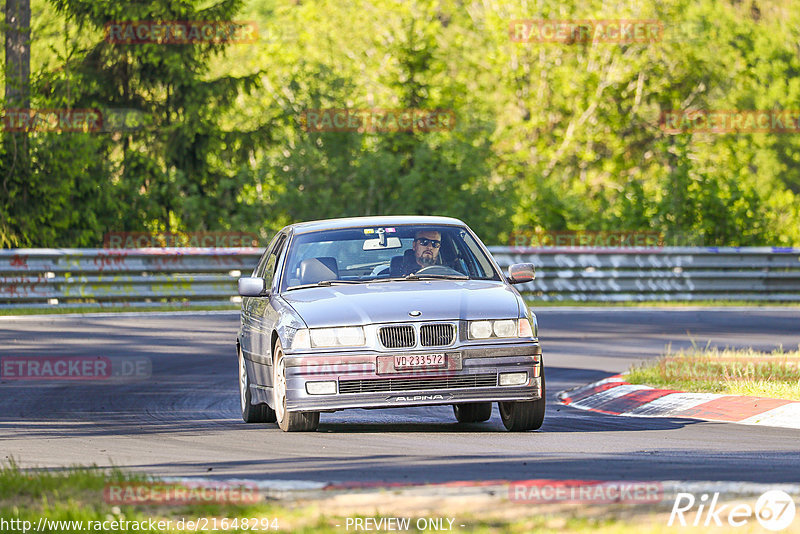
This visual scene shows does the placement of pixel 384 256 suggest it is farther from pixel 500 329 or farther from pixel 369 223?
pixel 500 329

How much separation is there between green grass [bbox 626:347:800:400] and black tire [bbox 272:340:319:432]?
3745 mm

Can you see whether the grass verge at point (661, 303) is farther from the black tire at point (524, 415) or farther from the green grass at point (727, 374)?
the black tire at point (524, 415)

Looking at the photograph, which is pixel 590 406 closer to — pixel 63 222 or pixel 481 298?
→ pixel 481 298

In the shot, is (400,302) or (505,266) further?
(505,266)

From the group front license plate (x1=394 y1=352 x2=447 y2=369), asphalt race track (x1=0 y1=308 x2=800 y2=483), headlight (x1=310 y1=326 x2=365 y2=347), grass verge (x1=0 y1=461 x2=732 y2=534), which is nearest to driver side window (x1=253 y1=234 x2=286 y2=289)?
asphalt race track (x1=0 y1=308 x2=800 y2=483)

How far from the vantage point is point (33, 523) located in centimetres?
593

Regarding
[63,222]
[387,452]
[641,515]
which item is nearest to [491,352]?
[387,452]

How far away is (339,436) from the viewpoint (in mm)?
9703

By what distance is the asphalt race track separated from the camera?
7.60m

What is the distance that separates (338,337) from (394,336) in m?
0.40

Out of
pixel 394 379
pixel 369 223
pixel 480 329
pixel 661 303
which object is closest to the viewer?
pixel 394 379

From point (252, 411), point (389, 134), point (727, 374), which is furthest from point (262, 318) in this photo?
point (389, 134)

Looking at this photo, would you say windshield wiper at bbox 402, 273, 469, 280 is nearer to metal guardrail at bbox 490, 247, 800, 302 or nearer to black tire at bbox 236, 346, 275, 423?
black tire at bbox 236, 346, 275, 423

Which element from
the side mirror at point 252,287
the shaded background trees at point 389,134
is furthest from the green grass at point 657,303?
the side mirror at point 252,287
